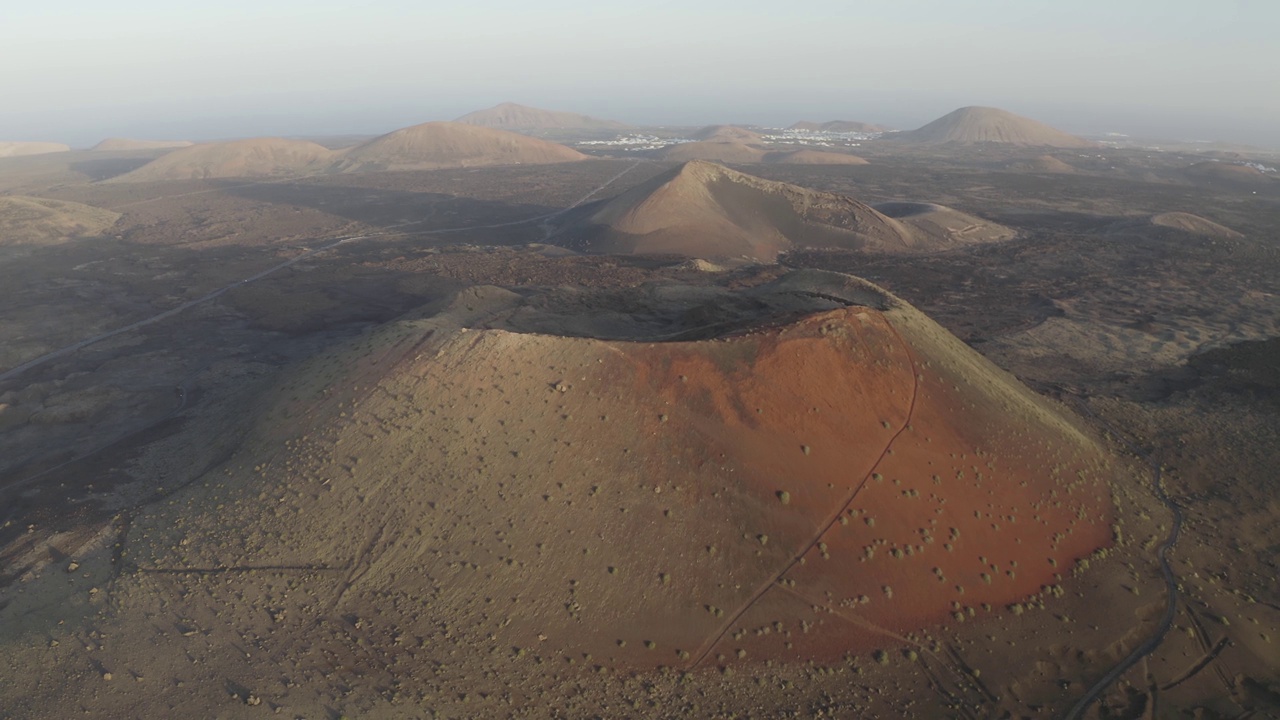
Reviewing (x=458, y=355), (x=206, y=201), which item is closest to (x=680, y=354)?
(x=458, y=355)

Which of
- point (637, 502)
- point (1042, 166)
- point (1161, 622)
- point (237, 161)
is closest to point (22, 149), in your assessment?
point (237, 161)

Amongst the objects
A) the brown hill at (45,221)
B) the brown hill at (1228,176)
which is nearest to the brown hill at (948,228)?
the brown hill at (1228,176)

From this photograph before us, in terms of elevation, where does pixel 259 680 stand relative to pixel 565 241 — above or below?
below

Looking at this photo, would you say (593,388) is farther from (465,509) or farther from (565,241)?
(565,241)

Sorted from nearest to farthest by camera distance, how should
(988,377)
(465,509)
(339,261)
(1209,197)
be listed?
(465,509) < (988,377) < (339,261) < (1209,197)

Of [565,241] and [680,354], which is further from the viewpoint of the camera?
[565,241]

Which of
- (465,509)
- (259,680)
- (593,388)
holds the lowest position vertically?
(259,680)

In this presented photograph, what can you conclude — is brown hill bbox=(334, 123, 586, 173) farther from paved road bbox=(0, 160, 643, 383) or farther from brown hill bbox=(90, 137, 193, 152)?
brown hill bbox=(90, 137, 193, 152)
